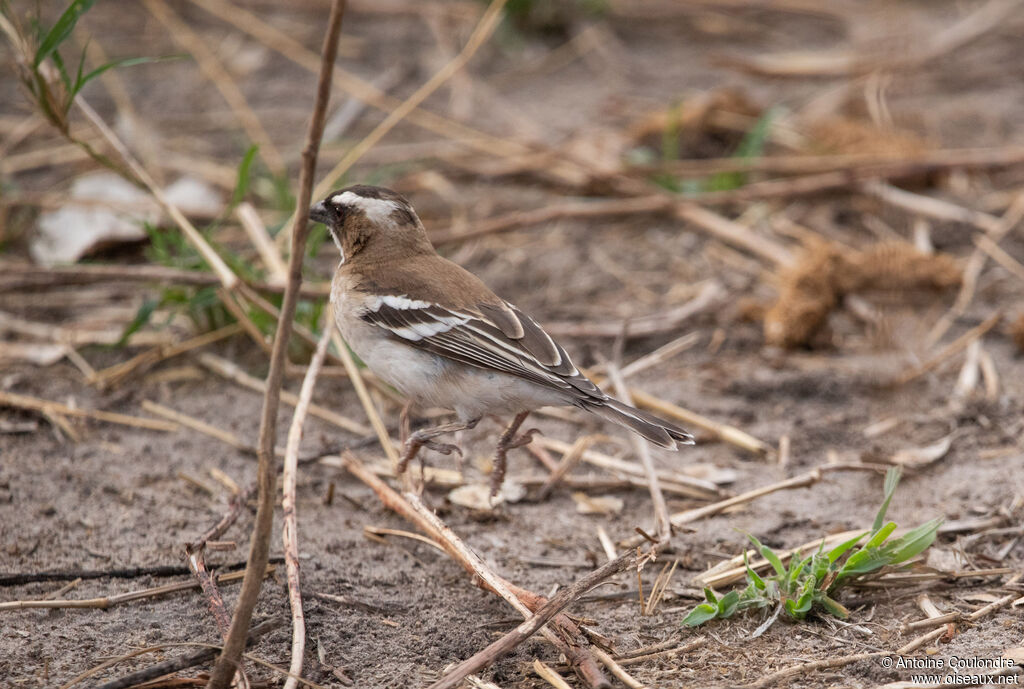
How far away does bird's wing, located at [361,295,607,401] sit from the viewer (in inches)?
148

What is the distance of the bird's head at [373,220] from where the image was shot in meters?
4.36

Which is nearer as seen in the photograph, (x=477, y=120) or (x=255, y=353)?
(x=255, y=353)

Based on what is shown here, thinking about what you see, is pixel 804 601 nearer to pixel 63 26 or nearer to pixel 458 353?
pixel 458 353

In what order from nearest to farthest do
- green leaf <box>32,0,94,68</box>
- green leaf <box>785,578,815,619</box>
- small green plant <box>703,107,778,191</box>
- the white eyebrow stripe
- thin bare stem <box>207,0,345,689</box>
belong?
thin bare stem <box>207,0,345,689</box> → green leaf <box>785,578,815,619</box> → green leaf <box>32,0,94,68</box> → the white eyebrow stripe → small green plant <box>703,107,778,191</box>

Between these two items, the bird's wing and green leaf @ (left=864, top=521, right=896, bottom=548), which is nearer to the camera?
green leaf @ (left=864, top=521, right=896, bottom=548)

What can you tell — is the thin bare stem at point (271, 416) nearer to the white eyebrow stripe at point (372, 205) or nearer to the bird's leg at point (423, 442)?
the bird's leg at point (423, 442)

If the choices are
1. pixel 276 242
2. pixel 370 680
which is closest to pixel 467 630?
pixel 370 680

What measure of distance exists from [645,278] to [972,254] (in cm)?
207

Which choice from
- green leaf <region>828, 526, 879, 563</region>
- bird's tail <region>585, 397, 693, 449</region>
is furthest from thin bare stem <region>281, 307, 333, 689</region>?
green leaf <region>828, 526, 879, 563</region>

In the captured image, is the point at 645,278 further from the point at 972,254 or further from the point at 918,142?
the point at 918,142

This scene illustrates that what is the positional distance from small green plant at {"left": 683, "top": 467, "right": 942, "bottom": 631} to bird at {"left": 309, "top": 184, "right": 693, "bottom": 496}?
55cm

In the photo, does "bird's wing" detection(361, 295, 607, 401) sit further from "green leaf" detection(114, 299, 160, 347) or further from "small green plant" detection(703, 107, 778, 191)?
"small green plant" detection(703, 107, 778, 191)

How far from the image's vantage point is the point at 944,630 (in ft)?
10.5

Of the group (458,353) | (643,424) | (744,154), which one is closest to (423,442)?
(458,353)
